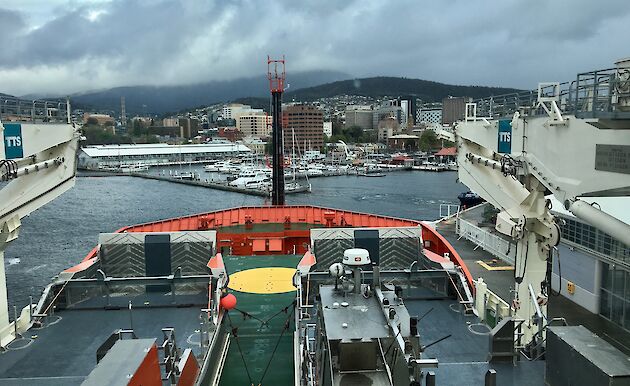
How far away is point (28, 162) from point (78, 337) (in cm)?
427

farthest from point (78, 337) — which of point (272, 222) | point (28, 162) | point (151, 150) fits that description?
point (151, 150)

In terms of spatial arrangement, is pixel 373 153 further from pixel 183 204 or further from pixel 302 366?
pixel 302 366

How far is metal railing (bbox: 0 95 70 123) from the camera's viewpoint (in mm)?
11406

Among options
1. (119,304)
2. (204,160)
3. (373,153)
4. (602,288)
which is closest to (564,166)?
(119,304)

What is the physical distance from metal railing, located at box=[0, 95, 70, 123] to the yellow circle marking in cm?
696

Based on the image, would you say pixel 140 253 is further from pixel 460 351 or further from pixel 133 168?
pixel 133 168

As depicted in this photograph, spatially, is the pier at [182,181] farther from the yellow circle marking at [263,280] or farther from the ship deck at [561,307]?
the yellow circle marking at [263,280]

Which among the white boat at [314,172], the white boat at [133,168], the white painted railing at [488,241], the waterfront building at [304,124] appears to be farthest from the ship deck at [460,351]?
the waterfront building at [304,124]

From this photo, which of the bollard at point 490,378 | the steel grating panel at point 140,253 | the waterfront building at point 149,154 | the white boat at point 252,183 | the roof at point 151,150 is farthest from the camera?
the roof at point 151,150

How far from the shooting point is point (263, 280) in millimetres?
16891

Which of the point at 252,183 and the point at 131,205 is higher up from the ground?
the point at 252,183

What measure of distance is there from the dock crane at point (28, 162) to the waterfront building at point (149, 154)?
123383 mm

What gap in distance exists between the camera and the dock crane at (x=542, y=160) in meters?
7.47

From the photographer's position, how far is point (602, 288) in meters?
21.9
